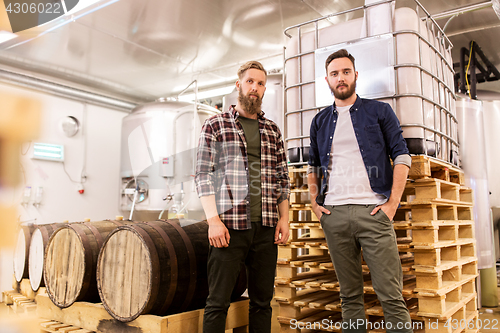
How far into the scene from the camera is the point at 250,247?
281cm

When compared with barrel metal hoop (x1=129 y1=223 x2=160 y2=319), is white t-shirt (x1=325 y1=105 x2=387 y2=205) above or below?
above

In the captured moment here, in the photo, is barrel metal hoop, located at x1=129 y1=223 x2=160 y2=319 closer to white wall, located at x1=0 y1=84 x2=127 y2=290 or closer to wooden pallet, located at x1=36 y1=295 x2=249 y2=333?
wooden pallet, located at x1=36 y1=295 x2=249 y2=333

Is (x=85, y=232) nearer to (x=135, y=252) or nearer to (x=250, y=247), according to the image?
(x=135, y=252)

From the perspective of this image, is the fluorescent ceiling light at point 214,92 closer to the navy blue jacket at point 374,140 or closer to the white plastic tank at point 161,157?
the white plastic tank at point 161,157

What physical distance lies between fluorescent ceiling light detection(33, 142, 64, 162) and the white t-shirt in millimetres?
7716

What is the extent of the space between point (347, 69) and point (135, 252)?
220 centimetres

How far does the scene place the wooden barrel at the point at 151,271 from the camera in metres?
3.02

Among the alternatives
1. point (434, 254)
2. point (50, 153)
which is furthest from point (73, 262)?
point (50, 153)

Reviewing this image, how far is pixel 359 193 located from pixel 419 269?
33.4 inches

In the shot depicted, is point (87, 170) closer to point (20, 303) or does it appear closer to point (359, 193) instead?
point (20, 303)

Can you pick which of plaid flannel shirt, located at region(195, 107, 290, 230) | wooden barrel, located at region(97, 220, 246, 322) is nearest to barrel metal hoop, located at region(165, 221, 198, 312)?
wooden barrel, located at region(97, 220, 246, 322)

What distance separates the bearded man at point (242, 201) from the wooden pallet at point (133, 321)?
0.42 meters

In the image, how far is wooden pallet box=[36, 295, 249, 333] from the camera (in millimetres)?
2951

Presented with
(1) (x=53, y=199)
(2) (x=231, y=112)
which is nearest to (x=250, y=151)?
(2) (x=231, y=112)
